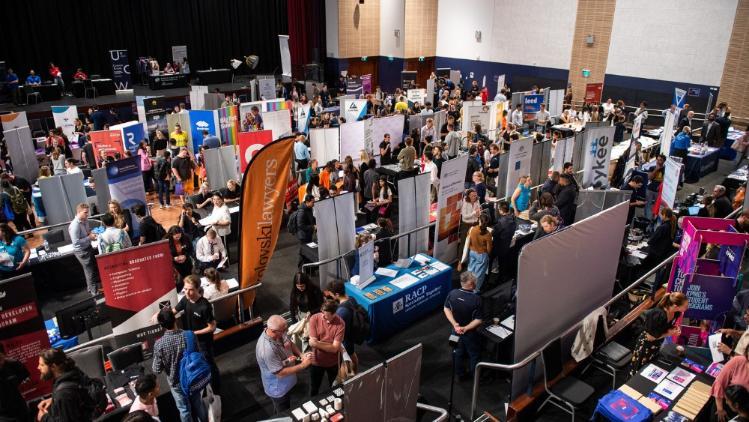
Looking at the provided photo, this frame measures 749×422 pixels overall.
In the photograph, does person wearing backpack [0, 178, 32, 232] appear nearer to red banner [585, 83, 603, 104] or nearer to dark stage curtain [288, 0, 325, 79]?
red banner [585, 83, 603, 104]

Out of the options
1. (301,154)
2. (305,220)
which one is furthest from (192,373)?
(301,154)

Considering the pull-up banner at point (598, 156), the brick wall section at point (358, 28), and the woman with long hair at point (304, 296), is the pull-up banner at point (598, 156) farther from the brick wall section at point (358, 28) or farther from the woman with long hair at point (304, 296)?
the brick wall section at point (358, 28)

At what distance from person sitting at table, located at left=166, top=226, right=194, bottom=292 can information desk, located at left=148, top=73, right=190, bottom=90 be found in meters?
17.2

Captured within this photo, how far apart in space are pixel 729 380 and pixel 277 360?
13.9 ft

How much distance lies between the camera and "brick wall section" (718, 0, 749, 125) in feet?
52.5

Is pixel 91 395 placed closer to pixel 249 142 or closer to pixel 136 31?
pixel 249 142

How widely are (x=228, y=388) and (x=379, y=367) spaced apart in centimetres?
288

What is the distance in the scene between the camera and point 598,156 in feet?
34.9

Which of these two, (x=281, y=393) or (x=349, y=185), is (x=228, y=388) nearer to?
(x=281, y=393)

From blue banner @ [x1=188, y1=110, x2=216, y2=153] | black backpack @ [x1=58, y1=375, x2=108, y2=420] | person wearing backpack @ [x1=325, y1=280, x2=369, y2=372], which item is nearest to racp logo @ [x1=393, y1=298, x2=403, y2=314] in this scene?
person wearing backpack @ [x1=325, y1=280, x2=369, y2=372]

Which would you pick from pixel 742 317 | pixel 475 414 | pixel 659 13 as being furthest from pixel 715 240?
pixel 659 13

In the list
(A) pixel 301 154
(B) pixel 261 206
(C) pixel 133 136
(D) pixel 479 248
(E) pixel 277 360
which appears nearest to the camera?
(E) pixel 277 360

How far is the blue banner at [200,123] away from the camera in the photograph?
44.5 ft

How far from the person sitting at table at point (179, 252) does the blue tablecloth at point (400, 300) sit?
2.33 m
